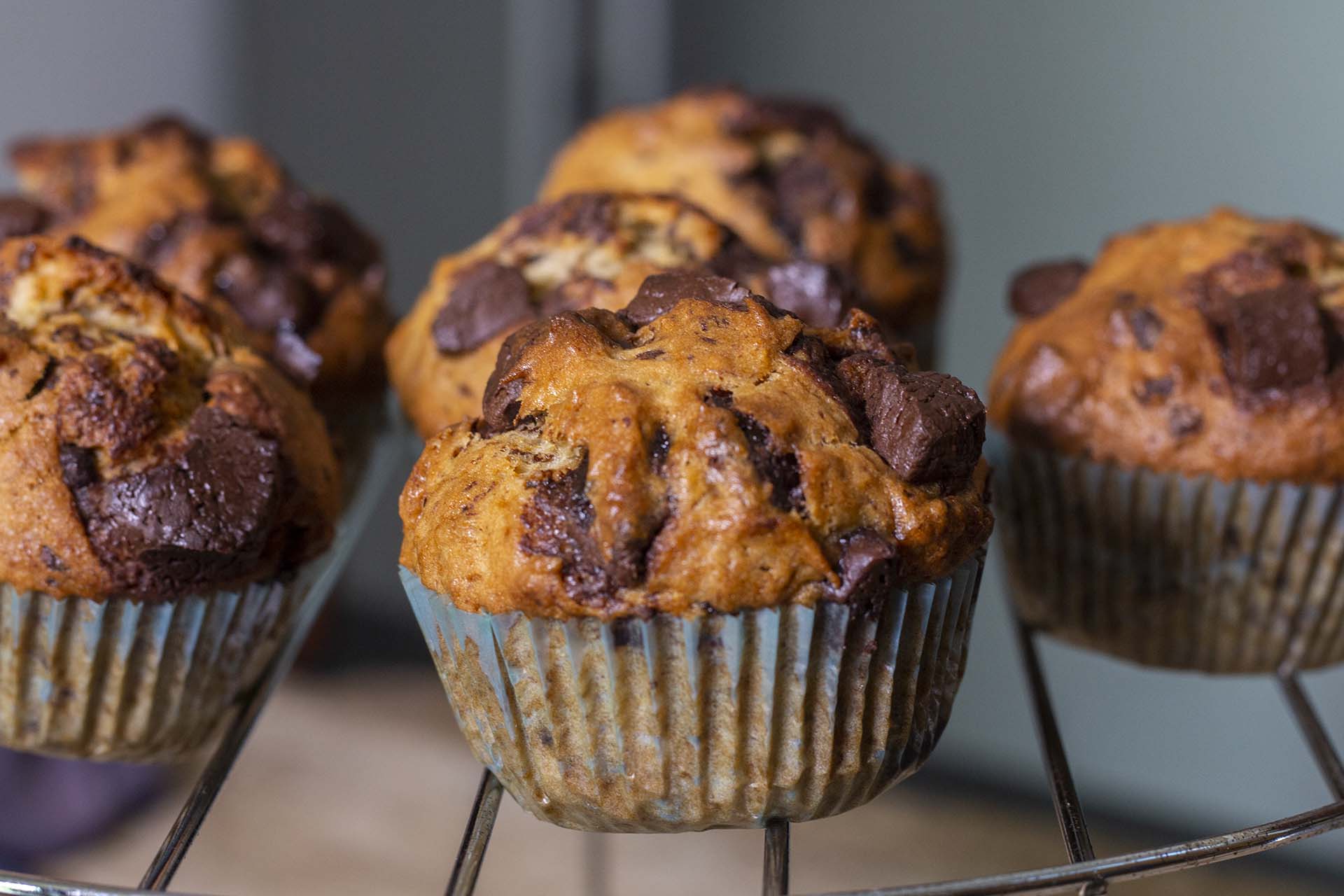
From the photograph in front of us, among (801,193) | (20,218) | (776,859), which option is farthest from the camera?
(801,193)

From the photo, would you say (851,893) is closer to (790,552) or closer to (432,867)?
(790,552)

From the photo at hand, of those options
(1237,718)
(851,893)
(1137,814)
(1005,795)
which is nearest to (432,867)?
(1005,795)

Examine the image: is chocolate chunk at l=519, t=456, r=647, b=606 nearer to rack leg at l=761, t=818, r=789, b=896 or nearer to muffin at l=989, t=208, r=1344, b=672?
rack leg at l=761, t=818, r=789, b=896

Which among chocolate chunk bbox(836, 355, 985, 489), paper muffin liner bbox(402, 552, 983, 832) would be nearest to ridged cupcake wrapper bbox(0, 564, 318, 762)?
paper muffin liner bbox(402, 552, 983, 832)

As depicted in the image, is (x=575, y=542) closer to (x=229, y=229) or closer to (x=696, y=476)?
(x=696, y=476)

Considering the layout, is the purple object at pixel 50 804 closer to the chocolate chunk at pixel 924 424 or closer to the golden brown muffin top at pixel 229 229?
the golden brown muffin top at pixel 229 229

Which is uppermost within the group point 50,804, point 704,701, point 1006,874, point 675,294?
point 675,294

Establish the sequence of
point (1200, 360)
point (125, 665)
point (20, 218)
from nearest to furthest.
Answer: point (125, 665)
point (1200, 360)
point (20, 218)

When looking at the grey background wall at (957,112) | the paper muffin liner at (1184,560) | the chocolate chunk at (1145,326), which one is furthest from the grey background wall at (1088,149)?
the chocolate chunk at (1145,326)

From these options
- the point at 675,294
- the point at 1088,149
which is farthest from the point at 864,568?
the point at 1088,149
